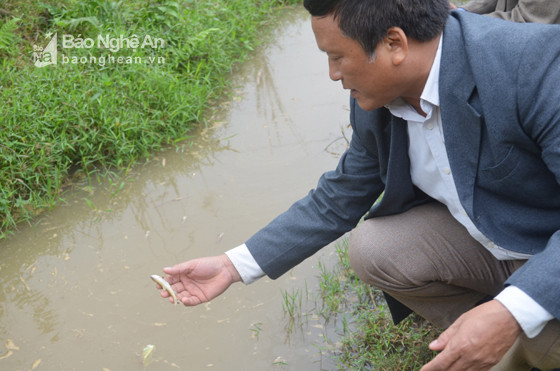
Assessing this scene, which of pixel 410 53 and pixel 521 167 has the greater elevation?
pixel 410 53

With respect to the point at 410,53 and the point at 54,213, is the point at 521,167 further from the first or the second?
the point at 54,213

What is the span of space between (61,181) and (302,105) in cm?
168

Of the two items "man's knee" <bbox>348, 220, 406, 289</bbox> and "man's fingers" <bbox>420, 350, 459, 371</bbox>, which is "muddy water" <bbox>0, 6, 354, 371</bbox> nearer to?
"man's knee" <bbox>348, 220, 406, 289</bbox>

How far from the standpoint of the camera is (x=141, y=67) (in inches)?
176

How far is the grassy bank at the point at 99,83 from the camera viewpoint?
3799 mm

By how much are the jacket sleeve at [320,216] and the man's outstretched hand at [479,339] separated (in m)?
0.79

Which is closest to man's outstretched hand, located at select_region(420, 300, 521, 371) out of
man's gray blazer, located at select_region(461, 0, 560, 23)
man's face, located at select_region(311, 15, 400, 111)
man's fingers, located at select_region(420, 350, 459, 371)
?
man's fingers, located at select_region(420, 350, 459, 371)

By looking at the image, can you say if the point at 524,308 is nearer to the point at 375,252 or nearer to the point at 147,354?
the point at 375,252

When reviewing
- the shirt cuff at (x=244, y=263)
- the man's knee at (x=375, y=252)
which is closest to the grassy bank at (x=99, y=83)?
the shirt cuff at (x=244, y=263)

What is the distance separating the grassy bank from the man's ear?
2.37 metres

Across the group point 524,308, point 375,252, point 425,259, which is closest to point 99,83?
point 375,252

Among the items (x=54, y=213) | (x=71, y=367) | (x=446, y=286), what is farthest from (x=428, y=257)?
(x=54, y=213)

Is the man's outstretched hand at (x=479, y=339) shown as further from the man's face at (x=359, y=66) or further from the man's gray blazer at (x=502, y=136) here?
the man's face at (x=359, y=66)

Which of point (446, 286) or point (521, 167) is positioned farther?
point (446, 286)
